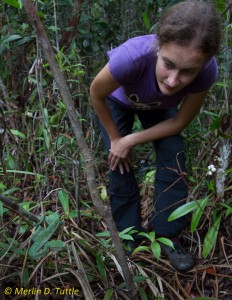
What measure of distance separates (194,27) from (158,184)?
0.81m

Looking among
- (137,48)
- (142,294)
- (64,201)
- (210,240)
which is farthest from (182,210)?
(137,48)

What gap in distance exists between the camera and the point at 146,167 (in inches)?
102

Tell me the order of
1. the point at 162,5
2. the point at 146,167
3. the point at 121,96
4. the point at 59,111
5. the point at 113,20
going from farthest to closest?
1. the point at 113,20
2. the point at 162,5
3. the point at 146,167
4. the point at 59,111
5. the point at 121,96

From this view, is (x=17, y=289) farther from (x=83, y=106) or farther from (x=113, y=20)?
(x=113, y=20)

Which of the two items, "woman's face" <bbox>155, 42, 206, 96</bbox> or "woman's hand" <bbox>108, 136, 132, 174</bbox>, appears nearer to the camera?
"woman's face" <bbox>155, 42, 206, 96</bbox>

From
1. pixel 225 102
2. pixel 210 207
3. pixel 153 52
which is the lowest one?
pixel 210 207

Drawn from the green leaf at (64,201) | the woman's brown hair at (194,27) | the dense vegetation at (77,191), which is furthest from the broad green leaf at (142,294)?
the woman's brown hair at (194,27)

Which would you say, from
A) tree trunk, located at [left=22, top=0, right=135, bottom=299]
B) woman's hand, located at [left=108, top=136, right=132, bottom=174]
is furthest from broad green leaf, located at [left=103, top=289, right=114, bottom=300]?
woman's hand, located at [left=108, top=136, right=132, bottom=174]

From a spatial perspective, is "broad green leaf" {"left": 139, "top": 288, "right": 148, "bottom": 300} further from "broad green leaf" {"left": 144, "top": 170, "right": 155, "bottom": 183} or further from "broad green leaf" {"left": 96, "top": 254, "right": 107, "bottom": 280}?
"broad green leaf" {"left": 144, "top": 170, "right": 155, "bottom": 183}

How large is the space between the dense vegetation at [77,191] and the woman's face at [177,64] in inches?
15.2

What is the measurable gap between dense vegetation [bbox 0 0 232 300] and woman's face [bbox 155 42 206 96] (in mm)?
386

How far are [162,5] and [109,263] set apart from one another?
2.00 m

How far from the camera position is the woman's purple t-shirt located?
1596mm

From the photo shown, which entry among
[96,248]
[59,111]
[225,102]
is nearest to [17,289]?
[96,248]
